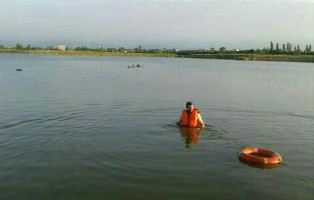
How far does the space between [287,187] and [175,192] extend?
9.81 ft

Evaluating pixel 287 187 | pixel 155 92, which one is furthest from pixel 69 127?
pixel 155 92

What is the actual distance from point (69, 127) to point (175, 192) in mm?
8238

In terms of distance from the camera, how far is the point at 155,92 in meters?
31.2

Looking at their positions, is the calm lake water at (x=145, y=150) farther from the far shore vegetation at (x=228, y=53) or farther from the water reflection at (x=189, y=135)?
the far shore vegetation at (x=228, y=53)

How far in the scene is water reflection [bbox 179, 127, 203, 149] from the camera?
14.8 metres

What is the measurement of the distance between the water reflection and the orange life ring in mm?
2370

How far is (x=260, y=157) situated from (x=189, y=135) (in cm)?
421

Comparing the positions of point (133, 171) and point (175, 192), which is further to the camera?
point (133, 171)

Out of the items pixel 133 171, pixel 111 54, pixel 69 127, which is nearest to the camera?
pixel 133 171

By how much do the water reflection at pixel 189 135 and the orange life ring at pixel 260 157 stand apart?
2370 mm

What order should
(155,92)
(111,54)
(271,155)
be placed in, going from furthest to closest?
(111,54) < (155,92) < (271,155)

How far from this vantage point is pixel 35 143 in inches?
548

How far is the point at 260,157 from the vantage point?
12062 mm

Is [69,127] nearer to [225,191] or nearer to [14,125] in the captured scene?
[14,125]
